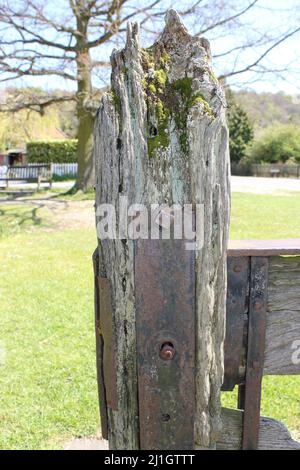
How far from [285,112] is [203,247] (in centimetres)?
5757

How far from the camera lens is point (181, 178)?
2.94 ft

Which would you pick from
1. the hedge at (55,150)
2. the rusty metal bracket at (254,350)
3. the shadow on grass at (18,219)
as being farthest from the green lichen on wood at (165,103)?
the hedge at (55,150)

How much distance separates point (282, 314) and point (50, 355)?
10.9 feet

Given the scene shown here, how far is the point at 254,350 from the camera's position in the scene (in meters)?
1.04

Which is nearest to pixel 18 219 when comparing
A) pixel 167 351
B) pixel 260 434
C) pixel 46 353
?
pixel 46 353

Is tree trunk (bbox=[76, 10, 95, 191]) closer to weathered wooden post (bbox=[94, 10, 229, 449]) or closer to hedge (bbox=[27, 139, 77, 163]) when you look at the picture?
weathered wooden post (bbox=[94, 10, 229, 449])

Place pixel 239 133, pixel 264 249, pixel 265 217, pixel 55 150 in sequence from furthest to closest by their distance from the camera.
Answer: pixel 239 133 < pixel 55 150 < pixel 265 217 < pixel 264 249

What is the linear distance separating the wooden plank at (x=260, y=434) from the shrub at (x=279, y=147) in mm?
36825

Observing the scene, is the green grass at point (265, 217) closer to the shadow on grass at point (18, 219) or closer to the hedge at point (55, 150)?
the shadow on grass at point (18, 219)

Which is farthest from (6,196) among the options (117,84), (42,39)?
(117,84)

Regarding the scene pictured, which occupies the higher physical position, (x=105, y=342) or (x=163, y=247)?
(x=163, y=247)

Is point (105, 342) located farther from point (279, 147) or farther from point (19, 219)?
point (279, 147)

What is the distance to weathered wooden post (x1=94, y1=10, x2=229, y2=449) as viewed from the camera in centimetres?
90

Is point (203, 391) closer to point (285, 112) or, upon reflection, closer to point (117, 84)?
point (117, 84)
